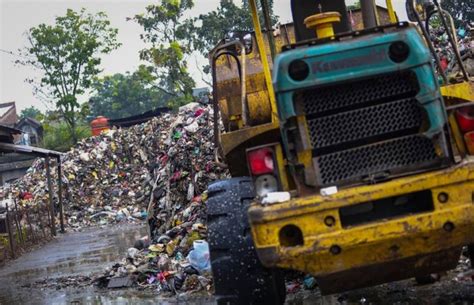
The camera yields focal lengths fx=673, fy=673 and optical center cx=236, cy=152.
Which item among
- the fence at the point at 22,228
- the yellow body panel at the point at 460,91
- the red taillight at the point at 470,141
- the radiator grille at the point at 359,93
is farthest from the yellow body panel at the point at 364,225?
the fence at the point at 22,228

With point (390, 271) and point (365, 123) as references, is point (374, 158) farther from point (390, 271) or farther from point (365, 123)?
point (390, 271)

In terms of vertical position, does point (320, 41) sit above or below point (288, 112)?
above

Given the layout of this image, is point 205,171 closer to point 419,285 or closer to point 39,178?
point 419,285

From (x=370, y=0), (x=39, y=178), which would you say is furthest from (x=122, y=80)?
(x=370, y=0)

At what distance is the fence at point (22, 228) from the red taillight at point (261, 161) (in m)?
11.5

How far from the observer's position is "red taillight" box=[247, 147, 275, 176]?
4.62 metres

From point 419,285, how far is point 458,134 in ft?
6.72

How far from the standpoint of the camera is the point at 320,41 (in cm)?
436

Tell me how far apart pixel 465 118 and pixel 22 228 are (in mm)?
15008

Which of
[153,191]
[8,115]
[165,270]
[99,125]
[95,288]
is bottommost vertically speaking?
[95,288]

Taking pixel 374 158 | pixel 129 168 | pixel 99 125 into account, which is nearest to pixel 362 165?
pixel 374 158

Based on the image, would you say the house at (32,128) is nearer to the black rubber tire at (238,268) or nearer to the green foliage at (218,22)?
the green foliage at (218,22)

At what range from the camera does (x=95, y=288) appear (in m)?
9.22

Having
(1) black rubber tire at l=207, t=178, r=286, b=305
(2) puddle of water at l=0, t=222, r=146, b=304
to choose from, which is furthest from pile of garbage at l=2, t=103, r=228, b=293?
(1) black rubber tire at l=207, t=178, r=286, b=305
